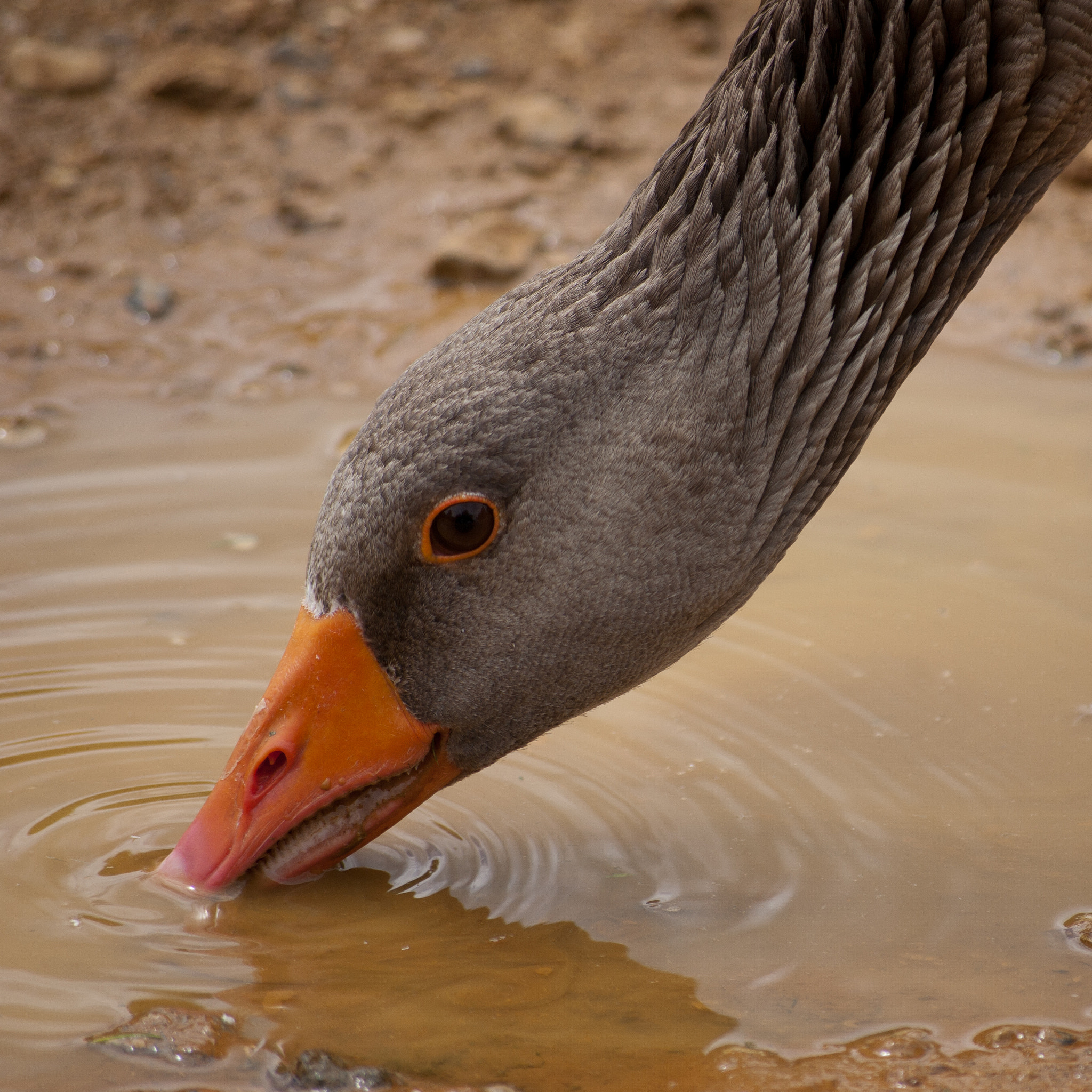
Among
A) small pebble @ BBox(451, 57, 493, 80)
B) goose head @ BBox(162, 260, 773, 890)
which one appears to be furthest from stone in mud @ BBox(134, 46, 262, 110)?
goose head @ BBox(162, 260, 773, 890)

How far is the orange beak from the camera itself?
3.68 m

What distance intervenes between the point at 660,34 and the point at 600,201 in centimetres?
184

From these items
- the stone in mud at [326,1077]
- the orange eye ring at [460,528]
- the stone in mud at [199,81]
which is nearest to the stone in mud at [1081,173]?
the stone in mud at [199,81]

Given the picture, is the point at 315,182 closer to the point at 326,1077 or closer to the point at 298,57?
the point at 298,57

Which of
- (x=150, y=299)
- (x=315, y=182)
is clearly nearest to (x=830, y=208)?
(x=150, y=299)

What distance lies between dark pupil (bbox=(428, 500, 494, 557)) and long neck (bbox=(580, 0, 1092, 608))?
624mm

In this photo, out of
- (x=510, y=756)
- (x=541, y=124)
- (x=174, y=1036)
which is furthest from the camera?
(x=541, y=124)

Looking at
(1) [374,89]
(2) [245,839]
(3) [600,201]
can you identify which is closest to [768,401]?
(2) [245,839]

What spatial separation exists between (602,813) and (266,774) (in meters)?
1.16

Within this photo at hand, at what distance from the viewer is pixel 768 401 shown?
12.0ft

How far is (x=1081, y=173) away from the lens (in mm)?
8695

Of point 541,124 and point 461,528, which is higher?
point 541,124

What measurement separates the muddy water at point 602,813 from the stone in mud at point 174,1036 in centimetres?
5

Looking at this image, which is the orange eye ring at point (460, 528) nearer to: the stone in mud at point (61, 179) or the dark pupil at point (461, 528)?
the dark pupil at point (461, 528)
